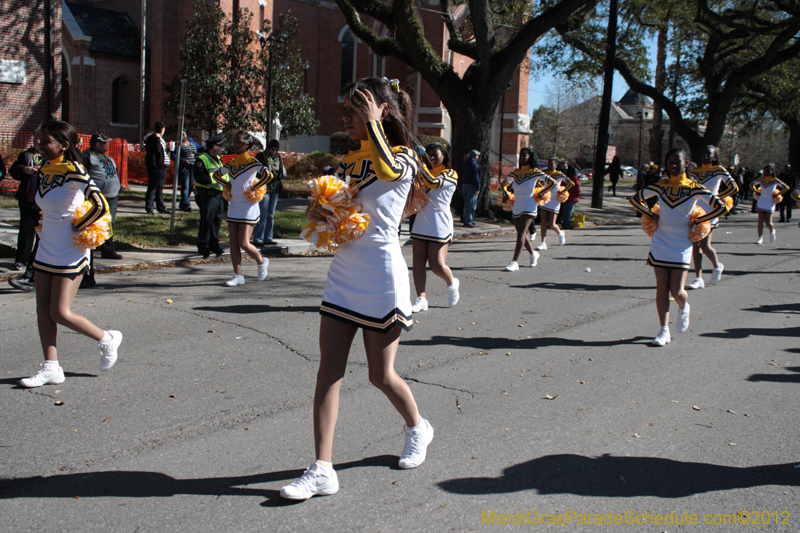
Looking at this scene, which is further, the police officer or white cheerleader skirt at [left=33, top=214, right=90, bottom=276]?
the police officer

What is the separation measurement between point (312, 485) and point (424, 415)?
1347 millimetres

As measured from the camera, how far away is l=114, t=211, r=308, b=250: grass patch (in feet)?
39.2

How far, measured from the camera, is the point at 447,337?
6.72 meters

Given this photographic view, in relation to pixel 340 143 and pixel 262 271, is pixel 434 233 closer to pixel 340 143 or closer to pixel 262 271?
pixel 262 271

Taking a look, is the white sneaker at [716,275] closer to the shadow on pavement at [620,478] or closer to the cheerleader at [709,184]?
the cheerleader at [709,184]

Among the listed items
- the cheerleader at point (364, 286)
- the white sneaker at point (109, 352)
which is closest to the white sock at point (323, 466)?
the cheerleader at point (364, 286)

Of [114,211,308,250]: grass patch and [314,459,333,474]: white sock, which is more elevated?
[114,211,308,250]: grass patch

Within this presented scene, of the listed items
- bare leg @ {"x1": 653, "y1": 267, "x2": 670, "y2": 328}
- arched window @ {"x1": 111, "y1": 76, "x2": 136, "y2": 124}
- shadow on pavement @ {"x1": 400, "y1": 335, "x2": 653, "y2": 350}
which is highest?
arched window @ {"x1": 111, "y1": 76, "x2": 136, "y2": 124}

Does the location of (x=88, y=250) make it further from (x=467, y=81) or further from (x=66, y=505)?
(x=467, y=81)

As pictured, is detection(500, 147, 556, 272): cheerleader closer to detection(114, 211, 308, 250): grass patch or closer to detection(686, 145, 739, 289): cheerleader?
detection(686, 145, 739, 289): cheerleader

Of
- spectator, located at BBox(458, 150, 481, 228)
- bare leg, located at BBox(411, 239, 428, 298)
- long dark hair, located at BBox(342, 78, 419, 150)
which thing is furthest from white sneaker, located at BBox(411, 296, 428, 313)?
spectator, located at BBox(458, 150, 481, 228)

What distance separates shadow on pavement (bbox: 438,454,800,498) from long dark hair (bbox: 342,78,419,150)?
1.85 metres

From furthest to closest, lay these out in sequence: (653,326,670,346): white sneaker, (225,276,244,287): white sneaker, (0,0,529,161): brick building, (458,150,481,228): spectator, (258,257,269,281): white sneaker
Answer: (0,0,529,161): brick building → (458,150,481,228): spectator → (258,257,269,281): white sneaker → (225,276,244,287): white sneaker → (653,326,670,346): white sneaker

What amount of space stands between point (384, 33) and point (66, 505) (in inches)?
1477
